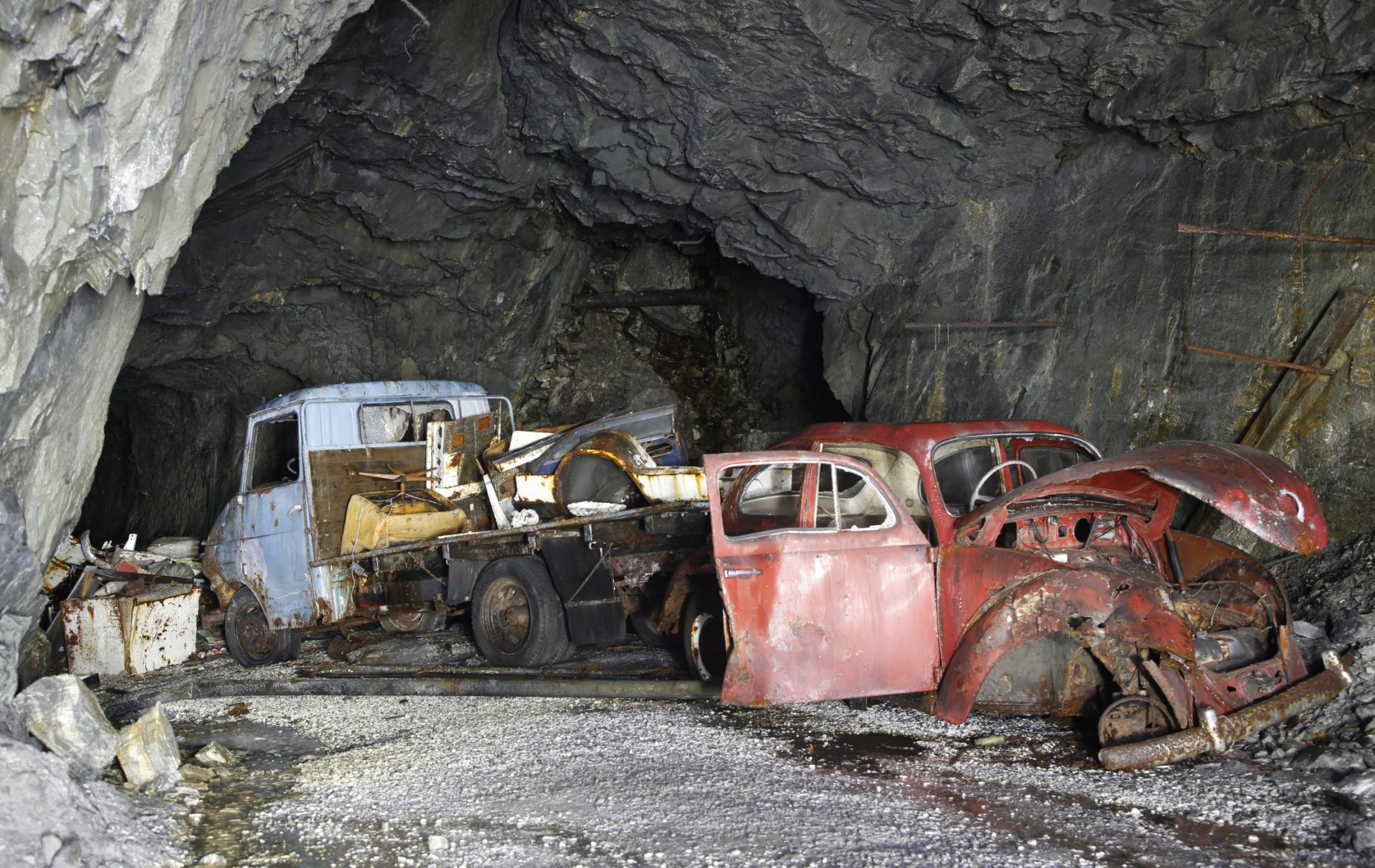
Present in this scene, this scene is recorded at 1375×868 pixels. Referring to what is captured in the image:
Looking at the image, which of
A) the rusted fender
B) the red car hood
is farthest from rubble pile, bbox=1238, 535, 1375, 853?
the red car hood

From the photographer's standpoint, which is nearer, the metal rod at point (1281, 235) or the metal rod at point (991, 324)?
the metal rod at point (1281, 235)

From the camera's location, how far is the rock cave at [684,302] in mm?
4062

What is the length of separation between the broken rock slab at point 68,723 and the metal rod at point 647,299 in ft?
36.4

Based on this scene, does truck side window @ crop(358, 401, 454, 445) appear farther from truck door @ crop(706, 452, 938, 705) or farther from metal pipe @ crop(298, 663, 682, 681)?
truck door @ crop(706, 452, 938, 705)

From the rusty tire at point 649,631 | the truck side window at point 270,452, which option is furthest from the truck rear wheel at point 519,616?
the truck side window at point 270,452

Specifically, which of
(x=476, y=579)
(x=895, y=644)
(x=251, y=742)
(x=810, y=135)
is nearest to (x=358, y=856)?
(x=251, y=742)

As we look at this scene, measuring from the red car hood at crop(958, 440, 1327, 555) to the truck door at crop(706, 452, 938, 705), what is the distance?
0.46 meters

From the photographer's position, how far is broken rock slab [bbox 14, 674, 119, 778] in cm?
427

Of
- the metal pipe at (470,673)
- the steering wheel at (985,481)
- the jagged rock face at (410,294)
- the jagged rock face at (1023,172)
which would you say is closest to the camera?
the steering wheel at (985,481)

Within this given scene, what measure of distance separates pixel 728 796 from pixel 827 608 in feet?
4.00

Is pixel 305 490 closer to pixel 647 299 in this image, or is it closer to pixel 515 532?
pixel 515 532

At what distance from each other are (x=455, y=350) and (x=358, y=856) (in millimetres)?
10307

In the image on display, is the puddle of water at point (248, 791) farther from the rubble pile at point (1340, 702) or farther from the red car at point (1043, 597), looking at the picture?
the rubble pile at point (1340, 702)

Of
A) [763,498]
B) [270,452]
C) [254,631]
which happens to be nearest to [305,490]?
[270,452]
